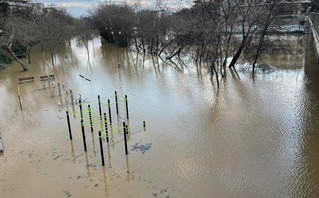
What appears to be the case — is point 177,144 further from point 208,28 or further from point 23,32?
point 23,32

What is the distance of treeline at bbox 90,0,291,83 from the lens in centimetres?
1756

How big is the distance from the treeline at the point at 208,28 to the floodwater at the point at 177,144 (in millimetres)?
3867

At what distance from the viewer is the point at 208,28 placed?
19.1m

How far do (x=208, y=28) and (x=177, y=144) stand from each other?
482 inches

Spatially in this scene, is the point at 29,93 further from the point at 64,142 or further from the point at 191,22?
the point at 191,22

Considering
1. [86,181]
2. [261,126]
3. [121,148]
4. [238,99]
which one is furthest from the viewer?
[238,99]

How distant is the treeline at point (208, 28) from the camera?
57.6 ft

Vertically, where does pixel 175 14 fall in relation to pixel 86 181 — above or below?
above

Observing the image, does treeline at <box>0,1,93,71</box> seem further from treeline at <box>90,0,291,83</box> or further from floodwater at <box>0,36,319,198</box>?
treeline at <box>90,0,291,83</box>

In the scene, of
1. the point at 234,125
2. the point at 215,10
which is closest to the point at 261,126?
the point at 234,125

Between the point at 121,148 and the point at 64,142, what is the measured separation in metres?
2.28

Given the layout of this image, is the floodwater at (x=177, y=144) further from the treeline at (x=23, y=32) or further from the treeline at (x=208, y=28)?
the treeline at (x=23, y=32)

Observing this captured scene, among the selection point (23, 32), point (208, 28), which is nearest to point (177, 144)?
point (208, 28)

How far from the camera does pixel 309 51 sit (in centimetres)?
2878
